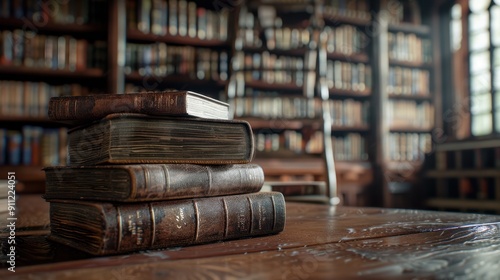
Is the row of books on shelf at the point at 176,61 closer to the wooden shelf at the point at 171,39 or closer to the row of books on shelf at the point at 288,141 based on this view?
the wooden shelf at the point at 171,39

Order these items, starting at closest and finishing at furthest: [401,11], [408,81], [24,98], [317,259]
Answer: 1. [317,259]
2. [24,98]
3. [408,81]
4. [401,11]

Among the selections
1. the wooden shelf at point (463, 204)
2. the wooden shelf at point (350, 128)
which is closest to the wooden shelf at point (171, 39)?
the wooden shelf at point (350, 128)

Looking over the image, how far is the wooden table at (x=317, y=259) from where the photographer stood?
40cm

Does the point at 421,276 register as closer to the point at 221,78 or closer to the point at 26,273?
the point at 26,273

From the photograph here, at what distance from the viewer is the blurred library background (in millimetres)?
2654

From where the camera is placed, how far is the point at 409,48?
12.0 ft

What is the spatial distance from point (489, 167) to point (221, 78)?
5.95 feet

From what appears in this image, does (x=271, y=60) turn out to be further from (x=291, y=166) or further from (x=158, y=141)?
(x=158, y=141)

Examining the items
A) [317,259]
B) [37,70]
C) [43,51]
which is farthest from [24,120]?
[317,259]

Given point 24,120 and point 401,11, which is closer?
point 24,120

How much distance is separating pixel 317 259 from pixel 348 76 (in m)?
3.04

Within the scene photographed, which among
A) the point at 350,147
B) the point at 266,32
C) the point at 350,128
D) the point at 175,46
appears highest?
the point at 266,32

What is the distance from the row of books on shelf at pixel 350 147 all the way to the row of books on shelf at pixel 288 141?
0.64 feet

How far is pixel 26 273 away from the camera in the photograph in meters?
0.40
